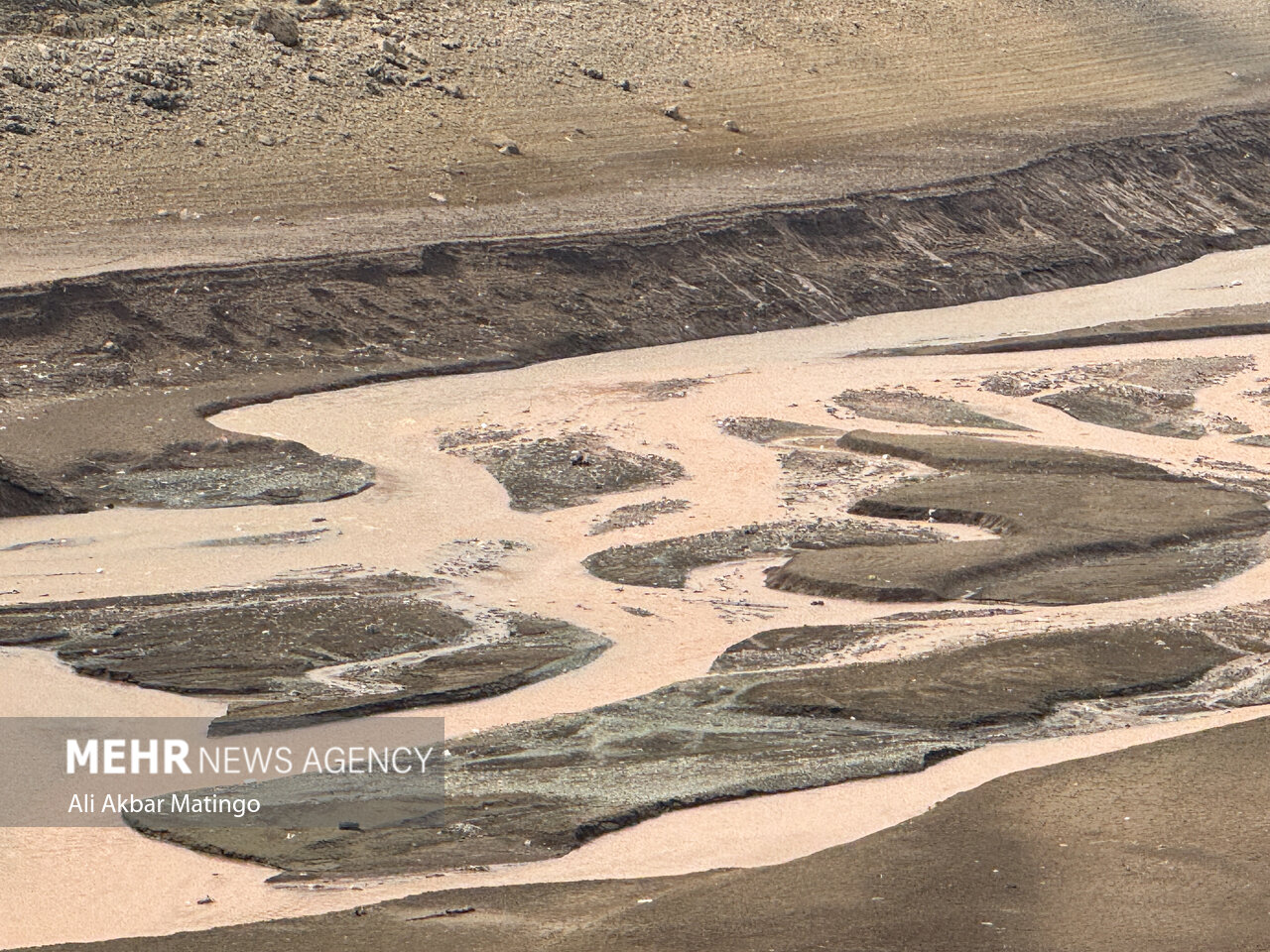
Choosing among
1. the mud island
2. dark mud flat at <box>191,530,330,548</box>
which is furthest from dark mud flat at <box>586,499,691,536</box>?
dark mud flat at <box>191,530,330,548</box>

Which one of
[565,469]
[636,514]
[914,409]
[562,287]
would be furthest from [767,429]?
[562,287]

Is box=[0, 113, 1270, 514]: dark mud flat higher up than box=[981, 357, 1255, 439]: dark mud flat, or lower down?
higher up

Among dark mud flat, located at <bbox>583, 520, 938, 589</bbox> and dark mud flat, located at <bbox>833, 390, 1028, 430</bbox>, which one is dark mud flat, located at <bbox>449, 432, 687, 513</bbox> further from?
dark mud flat, located at <bbox>833, 390, 1028, 430</bbox>

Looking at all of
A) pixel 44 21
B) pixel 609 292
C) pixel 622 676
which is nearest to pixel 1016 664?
pixel 622 676

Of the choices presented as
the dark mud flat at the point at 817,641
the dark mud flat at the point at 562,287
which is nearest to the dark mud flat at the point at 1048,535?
the dark mud flat at the point at 817,641

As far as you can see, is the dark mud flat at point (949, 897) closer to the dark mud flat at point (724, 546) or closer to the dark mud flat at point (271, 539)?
the dark mud flat at point (724, 546)

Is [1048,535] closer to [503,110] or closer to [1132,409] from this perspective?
[1132,409]
